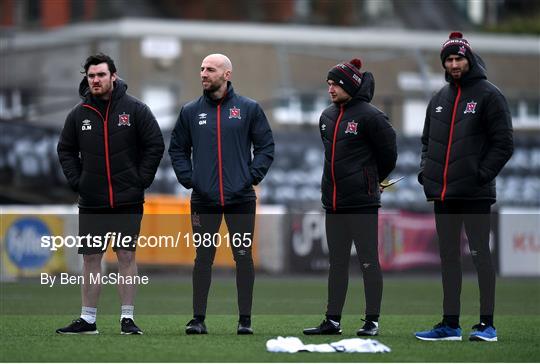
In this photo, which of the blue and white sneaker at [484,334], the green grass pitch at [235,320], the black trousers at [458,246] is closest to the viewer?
the green grass pitch at [235,320]

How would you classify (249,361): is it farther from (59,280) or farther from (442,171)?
(59,280)

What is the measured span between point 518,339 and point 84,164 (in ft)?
12.5

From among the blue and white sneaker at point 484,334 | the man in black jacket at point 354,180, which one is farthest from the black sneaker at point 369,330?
the blue and white sneaker at point 484,334

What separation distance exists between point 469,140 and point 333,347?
82.4 inches

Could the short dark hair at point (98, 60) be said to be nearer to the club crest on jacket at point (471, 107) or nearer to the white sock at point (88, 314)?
the white sock at point (88, 314)

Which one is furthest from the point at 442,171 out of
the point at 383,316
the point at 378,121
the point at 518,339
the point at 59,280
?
the point at 59,280

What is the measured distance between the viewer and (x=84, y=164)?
11.2 metres

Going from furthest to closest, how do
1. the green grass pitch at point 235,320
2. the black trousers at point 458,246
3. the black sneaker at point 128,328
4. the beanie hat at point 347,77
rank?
the beanie hat at point 347,77 < the black sneaker at point 128,328 < the black trousers at point 458,246 < the green grass pitch at point 235,320

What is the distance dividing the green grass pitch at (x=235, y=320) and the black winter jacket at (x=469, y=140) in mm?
1228

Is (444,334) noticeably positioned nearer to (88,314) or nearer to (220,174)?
(220,174)

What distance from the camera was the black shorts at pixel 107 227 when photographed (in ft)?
36.4

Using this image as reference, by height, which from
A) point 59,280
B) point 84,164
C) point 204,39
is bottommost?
point 59,280

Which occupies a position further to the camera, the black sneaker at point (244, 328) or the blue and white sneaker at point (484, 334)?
the black sneaker at point (244, 328)

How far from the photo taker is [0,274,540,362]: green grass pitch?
9508 millimetres
